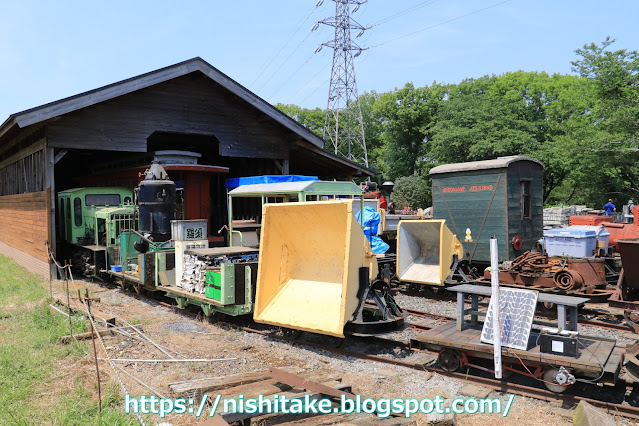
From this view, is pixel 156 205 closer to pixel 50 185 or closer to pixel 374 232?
pixel 50 185

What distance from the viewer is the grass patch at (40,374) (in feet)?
14.8

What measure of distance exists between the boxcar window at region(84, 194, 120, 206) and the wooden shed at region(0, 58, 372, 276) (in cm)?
100

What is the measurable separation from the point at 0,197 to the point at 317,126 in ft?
171

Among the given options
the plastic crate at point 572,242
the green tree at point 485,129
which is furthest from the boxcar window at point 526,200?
the green tree at point 485,129

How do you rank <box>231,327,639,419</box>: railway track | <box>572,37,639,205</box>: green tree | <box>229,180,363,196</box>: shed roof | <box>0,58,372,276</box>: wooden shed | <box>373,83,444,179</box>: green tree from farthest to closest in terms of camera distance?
1. <box>373,83,444,179</box>: green tree
2. <box>572,37,639,205</box>: green tree
3. <box>0,58,372,276</box>: wooden shed
4. <box>229,180,363,196</box>: shed roof
5. <box>231,327,639,419</box>: railway track

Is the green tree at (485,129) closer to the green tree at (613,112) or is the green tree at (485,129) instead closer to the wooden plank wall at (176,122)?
the green tree at (613,112)

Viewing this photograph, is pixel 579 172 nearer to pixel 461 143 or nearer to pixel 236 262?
pixel 461 143

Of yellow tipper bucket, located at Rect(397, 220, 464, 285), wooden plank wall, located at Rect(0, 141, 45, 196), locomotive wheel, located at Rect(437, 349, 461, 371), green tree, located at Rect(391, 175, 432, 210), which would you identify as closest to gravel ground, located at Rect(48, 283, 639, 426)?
locomotive wheel, located at Rect(437, 349, 461, 371)

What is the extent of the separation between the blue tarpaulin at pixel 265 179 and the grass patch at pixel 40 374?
7.10 m

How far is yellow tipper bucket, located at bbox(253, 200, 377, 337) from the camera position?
6652 mm

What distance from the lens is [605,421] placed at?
4148 millimetres

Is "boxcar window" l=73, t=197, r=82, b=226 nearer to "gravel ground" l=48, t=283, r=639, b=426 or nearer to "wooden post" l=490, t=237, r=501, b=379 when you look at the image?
"gravel ground" l=48, t=283, r=639, b=426

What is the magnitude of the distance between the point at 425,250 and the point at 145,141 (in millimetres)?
9032

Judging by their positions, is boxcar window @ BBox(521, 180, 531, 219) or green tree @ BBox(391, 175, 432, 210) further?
green tree @ BBox(391, 175, 432, 210)
